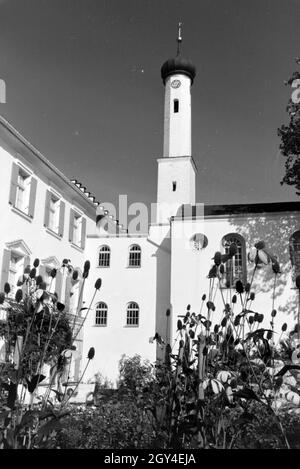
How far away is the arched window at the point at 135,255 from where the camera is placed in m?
21.5

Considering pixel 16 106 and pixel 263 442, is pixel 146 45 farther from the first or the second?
pixel 263 442

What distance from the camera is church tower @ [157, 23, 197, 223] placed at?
26.2m

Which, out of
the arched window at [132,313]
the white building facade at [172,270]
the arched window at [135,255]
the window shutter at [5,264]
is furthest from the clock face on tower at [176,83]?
the window shutter at [5,264]

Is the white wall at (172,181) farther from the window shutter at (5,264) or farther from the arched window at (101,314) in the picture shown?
the window shutter at (5,264)

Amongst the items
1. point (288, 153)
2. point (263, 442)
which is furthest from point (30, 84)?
point (288, 153)

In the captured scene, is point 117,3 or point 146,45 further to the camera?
point 146,45

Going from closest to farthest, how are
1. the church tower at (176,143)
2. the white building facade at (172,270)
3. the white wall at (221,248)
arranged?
the white wall at (221,248)
the white building facade at (172,270)
the church tower at (176,143)

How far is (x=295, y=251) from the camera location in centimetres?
1830

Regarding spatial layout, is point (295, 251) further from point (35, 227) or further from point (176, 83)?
point (176, 83)

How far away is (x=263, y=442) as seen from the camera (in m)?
3.09

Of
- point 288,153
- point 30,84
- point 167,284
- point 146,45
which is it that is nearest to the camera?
point 30,84

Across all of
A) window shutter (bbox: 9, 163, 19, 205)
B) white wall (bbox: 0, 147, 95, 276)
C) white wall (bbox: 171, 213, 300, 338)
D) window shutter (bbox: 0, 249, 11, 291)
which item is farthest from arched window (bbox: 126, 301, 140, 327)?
window shutter (bbox: 9, 163, 19, 205)

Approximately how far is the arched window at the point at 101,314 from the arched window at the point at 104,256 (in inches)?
76.8
